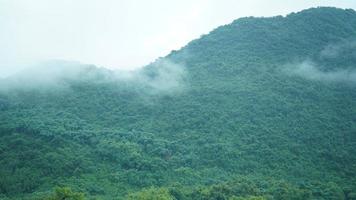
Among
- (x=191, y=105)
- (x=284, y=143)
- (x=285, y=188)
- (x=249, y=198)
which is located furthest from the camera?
(x=191, y=105)

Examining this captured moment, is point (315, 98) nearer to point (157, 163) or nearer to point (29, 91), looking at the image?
point (157, 163)

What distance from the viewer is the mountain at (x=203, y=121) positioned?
4862 cm

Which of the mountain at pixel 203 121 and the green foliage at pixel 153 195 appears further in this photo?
the mountain at pixel 203 121

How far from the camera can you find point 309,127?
5947 centimetres

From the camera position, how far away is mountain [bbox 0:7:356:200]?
4862cm

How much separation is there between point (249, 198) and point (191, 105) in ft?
78.9

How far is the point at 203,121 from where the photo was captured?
61.0m

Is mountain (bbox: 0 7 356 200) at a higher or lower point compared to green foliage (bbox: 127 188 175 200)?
higher

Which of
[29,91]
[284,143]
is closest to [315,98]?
[284,143]

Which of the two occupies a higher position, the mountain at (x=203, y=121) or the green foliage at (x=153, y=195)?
the mountain at (x=203, y=121)

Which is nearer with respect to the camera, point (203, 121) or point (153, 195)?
point (153, 195)

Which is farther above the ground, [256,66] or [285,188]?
[256,66]

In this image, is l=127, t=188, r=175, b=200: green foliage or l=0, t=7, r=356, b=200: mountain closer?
l=127, t=188, r=175, b=200: green foliage

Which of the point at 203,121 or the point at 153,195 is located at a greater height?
the point at 203,121
